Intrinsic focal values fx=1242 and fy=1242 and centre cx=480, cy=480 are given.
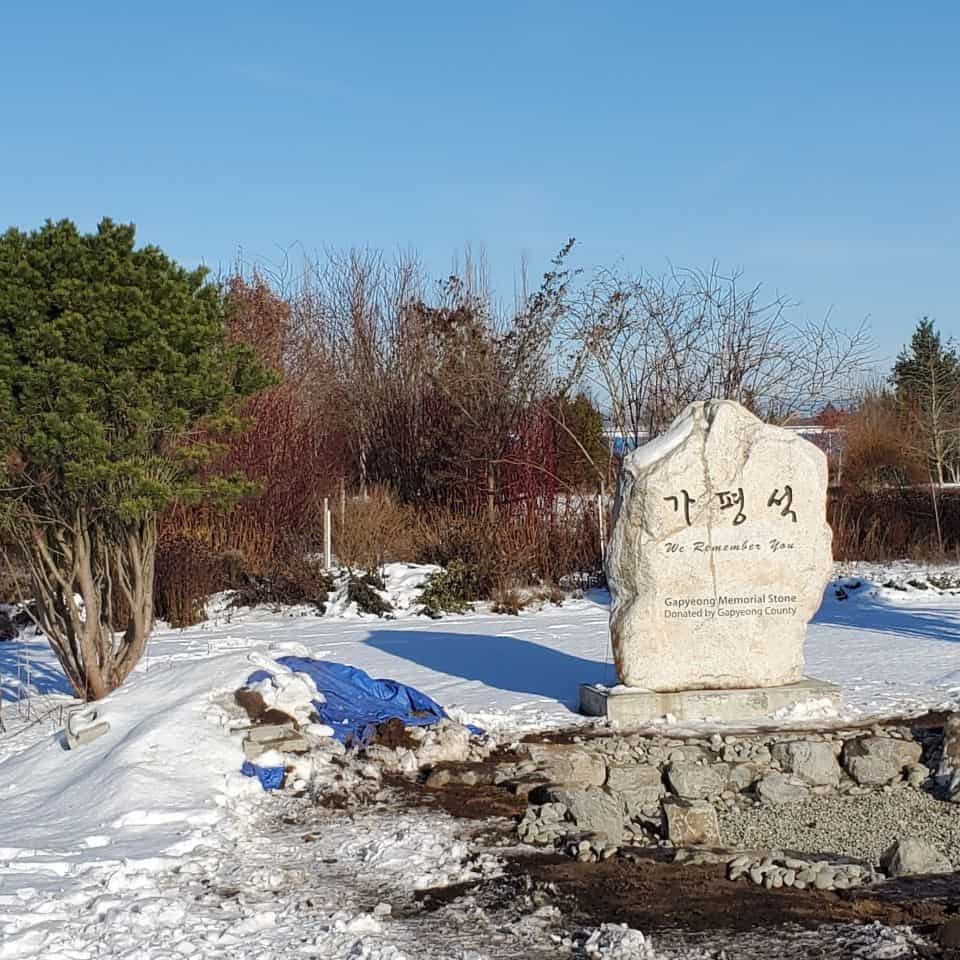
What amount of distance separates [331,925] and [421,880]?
69cm

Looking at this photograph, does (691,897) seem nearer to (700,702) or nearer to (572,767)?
(572,767)

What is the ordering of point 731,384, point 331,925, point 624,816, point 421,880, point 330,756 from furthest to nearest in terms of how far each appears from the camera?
point 731,384
point 330,756
point 624,816
point 421,880
point 331,925

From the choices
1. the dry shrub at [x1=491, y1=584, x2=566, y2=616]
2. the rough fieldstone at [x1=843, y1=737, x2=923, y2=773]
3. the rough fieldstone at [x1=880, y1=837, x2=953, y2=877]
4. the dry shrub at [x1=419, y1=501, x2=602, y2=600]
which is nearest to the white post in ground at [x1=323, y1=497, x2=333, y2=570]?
the dry shrub at [x1=419, y1=501, x2=602, y2=600]

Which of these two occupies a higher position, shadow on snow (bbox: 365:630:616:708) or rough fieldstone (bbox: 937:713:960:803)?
shadow on snow (bbox: 365:630:616:708)

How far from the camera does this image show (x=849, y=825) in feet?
20.4

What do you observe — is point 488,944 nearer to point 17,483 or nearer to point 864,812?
point 864,812

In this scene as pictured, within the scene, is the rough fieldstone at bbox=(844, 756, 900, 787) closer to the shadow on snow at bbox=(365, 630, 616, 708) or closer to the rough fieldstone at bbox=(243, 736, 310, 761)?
the shadow on snow at bbox=(365, 630, 616, 708)

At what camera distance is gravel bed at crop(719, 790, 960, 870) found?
5895 millimetres

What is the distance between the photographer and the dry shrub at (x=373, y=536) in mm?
17031

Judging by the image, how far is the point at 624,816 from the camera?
244 inches

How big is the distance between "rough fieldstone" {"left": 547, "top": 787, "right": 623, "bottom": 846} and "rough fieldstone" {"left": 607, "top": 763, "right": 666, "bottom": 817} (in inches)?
3.1

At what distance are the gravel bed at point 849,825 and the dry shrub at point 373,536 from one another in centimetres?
997

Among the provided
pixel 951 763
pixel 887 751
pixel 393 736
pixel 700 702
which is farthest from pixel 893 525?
pixel 393 736

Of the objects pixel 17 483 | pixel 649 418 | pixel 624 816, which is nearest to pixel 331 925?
pixel 624 816
